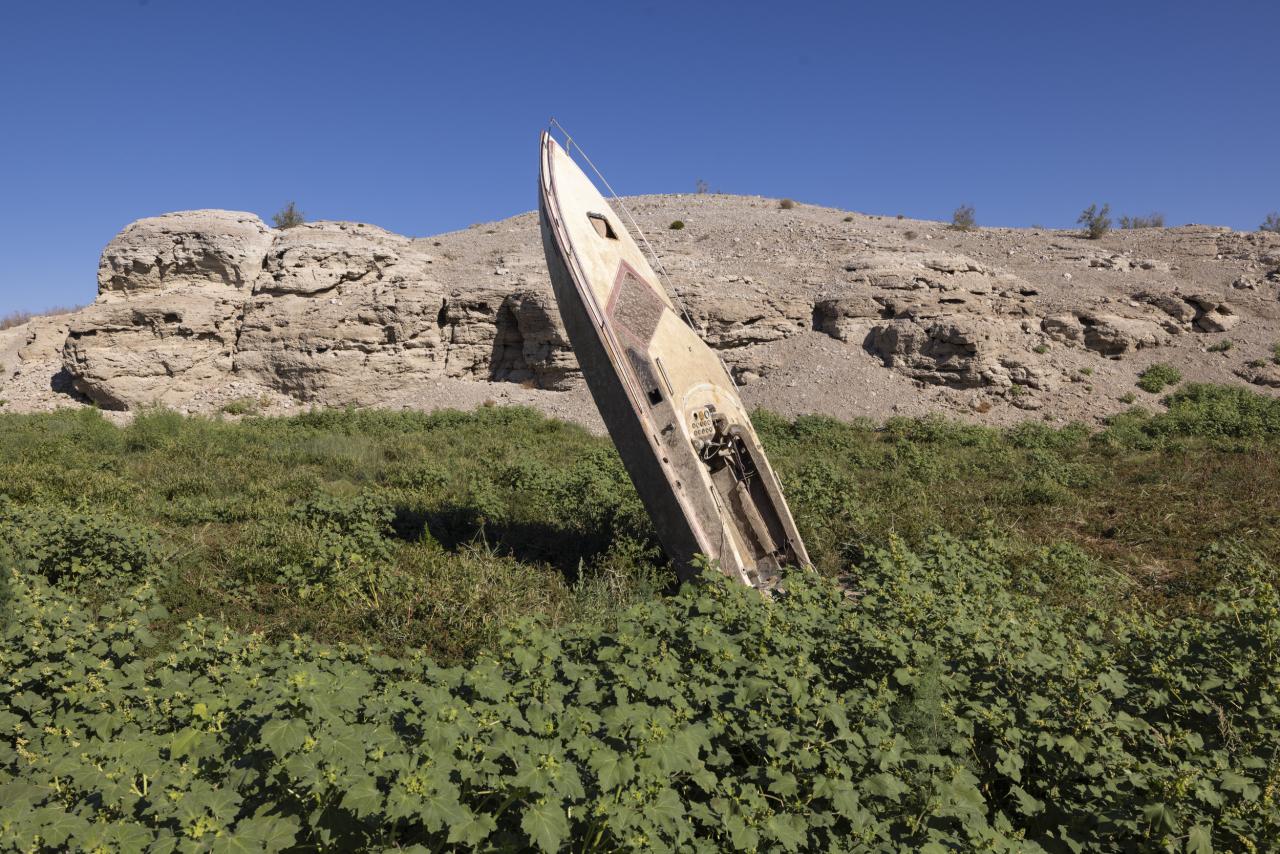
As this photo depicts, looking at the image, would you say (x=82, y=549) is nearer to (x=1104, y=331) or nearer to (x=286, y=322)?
(x=286, y=322)

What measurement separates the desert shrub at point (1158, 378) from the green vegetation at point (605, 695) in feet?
37.8

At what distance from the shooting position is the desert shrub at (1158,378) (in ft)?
55.1

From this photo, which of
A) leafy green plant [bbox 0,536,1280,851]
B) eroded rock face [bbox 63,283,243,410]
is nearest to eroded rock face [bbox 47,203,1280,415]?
eroded rock face [bbox 63,283,243,410]

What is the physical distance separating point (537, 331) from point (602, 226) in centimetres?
1203

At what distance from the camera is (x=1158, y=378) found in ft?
55.9

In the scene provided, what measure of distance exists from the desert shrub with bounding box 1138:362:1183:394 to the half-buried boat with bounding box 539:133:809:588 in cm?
1460

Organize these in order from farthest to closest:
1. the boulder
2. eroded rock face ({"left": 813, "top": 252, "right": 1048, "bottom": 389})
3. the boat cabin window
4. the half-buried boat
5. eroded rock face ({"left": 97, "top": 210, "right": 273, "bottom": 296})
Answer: eroded rock face ({"left": 97, "top": 210, "right": 273, "bottom": 296}) → eroded rock face ({"left": 813, "top": 252, "right": 1048, "bottom": 389}) → the boulder → the boat cabin window → the half-buried boat

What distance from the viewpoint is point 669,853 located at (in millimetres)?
2180

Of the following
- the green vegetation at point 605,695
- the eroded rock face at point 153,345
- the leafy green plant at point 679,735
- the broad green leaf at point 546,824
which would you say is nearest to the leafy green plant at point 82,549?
the green vegetation at point 605,695

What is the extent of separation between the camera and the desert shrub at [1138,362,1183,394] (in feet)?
55.1

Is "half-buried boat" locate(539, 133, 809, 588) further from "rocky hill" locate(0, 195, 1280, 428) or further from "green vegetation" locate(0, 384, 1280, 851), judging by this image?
"rocky hill" locate(0, 195, 1280, 428)

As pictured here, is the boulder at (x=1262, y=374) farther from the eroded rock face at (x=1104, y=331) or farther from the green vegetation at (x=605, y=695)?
the green vegetation at (x=605, y=695)

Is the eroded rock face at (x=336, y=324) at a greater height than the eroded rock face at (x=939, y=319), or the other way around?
the eroded rock face at (x=939, y=319)

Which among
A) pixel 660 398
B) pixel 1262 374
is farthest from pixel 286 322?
pixel 1262 374
